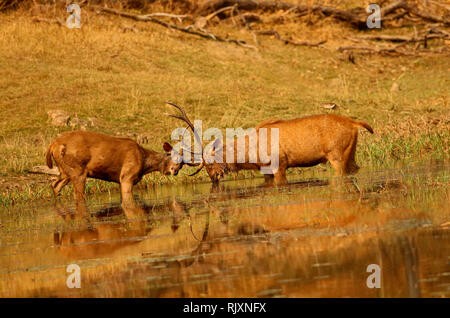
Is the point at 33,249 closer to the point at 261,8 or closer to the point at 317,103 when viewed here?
the point at 317,103

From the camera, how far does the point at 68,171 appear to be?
13195 mm

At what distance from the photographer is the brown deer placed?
13.1 metres

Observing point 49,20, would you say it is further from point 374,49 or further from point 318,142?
point 318,142

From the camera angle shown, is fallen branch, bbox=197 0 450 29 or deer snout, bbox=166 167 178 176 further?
fallen branch, bbox=197 0 450 29

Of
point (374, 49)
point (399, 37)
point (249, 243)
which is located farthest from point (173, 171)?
point (399, 37)

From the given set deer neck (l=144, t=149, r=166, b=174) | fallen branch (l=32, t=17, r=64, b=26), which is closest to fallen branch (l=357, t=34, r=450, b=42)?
fallen branch (l=32, t=17, r=64, b=26)

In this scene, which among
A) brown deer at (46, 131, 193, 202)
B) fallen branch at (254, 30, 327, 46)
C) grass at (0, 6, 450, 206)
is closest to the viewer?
brown deer at (46, 131, 193, 202)

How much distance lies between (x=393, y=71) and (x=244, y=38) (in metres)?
5.35

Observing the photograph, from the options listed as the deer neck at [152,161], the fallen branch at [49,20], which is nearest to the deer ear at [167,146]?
the deer neck at [152,161]

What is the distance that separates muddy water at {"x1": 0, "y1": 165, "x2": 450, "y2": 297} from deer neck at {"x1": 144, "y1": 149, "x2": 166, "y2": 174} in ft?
4.89

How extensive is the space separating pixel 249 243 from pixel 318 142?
580cm

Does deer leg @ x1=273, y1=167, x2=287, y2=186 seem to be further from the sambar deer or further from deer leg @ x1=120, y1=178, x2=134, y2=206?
deer leg @ x1=120, y1=178, x2=134, y2=206

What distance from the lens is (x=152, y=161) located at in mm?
14266

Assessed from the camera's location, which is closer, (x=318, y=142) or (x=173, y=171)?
(x=318, y=142)
